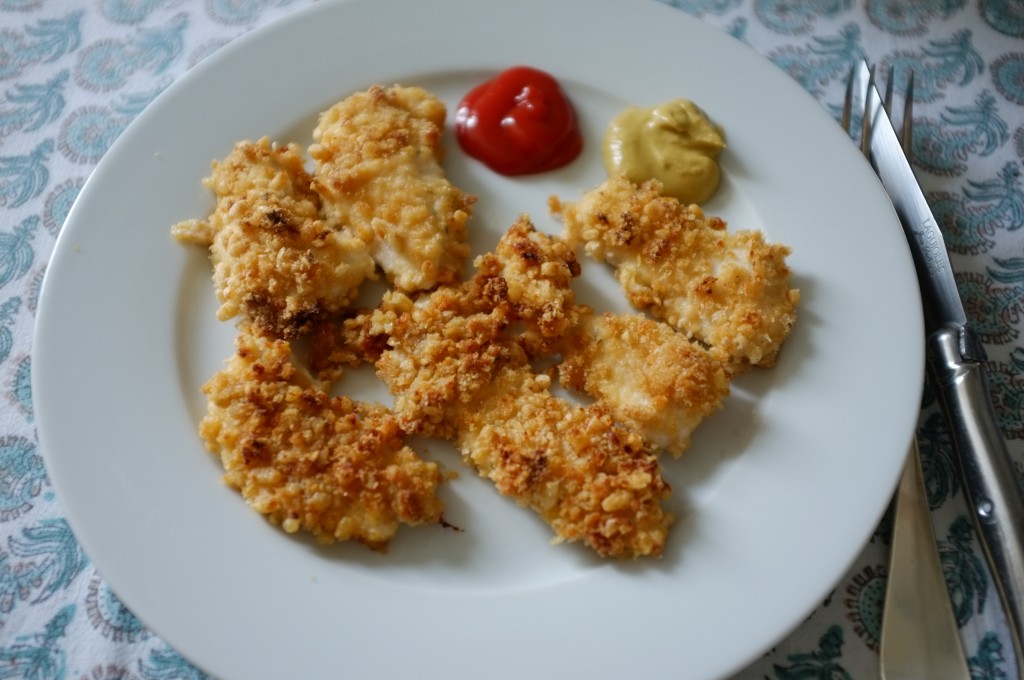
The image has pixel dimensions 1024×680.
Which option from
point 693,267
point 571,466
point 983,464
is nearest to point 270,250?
point 571,466

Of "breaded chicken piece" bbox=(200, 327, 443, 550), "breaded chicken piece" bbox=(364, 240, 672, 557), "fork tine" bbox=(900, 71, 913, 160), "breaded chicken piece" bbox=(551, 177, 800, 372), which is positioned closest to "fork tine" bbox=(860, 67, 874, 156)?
"fork tine" bbox=(900, 71, 913, 160)

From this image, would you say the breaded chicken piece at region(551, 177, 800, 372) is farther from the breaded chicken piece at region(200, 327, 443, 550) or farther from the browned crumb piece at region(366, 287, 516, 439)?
the breaded chicken piece at region(200, 327, 443, 550)

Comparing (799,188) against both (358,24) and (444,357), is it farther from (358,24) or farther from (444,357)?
(358,24)

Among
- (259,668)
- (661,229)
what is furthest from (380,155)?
(259,668)

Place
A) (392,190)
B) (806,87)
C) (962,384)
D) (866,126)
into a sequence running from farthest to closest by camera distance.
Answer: (806,87)
(866,126)
(392,190)
(962,384)

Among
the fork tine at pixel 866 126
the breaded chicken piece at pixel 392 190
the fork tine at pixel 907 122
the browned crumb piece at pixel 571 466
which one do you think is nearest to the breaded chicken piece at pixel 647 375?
the browned crumb piece at pixel 571 466

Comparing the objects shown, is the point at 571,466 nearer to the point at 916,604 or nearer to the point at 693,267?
the point at 693,267
